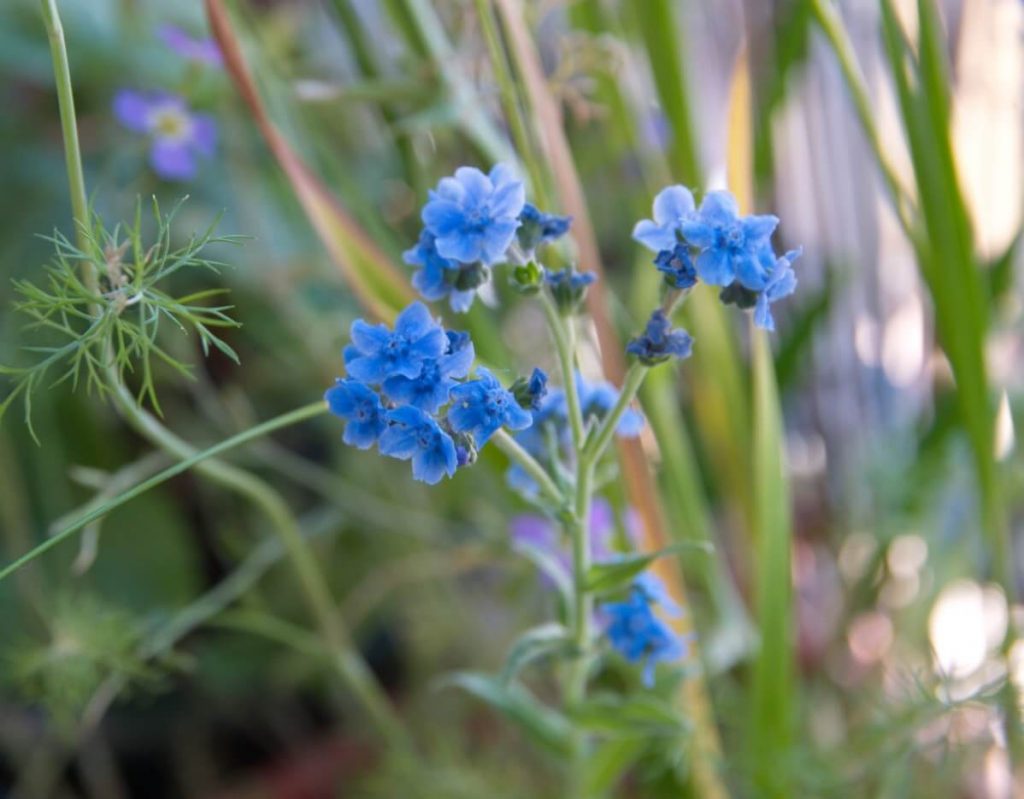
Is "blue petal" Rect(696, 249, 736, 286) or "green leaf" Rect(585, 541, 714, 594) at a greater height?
"blue petal" Rect(696, 249, 736, 286)

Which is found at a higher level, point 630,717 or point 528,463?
point 528,463

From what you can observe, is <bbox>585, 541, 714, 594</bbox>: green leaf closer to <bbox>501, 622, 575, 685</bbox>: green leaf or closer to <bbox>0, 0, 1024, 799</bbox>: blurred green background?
<bbox>501, 622, 575, 685</bbox>: green leaf

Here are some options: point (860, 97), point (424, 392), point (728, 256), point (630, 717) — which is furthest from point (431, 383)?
point (860, 97)

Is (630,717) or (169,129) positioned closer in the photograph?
(630,717)

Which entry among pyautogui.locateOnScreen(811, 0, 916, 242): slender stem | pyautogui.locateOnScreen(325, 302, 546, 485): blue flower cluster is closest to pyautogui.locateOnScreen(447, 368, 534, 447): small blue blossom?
pyautogui.locateOnScreen(325, 302, 546, 485): blue flower cluster

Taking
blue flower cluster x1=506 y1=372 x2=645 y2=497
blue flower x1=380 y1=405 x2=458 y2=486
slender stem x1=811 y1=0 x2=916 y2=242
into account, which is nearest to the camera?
blue flower x1=380 y1=405 x2=458 y2=486

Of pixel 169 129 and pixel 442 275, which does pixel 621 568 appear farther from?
pixel 169 129

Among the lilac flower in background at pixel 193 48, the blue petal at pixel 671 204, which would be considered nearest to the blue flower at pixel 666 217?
the blue petal at pixel 671 204
